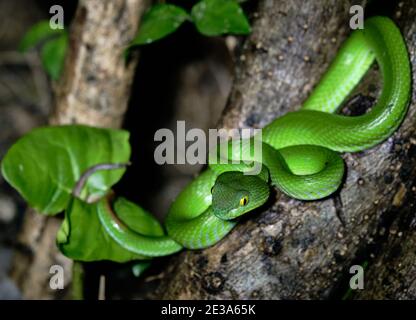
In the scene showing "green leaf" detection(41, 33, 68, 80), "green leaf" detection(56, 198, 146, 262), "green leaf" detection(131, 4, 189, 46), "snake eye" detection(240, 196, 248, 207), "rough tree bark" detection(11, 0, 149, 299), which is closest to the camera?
"snake eye" detection(240, 196, 248, 207)

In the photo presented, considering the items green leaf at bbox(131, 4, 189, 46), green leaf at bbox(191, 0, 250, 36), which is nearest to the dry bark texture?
green leaf at bbox(191, 0, 250, 36)

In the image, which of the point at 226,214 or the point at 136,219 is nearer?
the point at 226,214

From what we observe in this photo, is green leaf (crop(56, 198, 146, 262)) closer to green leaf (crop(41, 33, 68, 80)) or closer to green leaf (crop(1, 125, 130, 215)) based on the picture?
green leaf (crop(1, 125, 130, 215))

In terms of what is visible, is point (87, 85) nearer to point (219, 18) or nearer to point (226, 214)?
point (219, 18)

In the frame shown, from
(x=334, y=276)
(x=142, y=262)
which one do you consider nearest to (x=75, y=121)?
(x=142, y=262)

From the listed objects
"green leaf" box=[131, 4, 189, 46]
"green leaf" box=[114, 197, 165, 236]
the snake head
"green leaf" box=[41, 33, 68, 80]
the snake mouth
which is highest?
"green leaf" box=[131, 4, 189, 46]

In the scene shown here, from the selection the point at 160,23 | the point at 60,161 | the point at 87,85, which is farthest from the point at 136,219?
the point at 160,23
